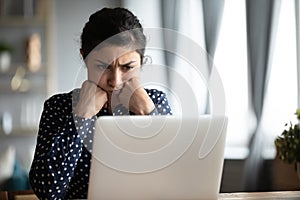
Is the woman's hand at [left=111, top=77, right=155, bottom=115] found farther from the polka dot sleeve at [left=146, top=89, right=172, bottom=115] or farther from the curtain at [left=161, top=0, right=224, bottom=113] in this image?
the curtain at [left=161, top=0, right=224, bottom=113]

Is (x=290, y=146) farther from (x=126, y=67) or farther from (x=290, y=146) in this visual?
(x=126, y=67)

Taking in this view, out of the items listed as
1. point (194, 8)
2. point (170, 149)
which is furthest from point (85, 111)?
point (194, 8)

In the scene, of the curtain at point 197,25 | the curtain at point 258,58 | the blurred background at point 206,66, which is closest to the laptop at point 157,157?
the blurred background at point 206,66

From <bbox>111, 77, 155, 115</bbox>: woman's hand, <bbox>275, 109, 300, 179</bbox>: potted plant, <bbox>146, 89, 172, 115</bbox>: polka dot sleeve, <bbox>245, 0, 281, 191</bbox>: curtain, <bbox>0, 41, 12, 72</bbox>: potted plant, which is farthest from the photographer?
<bbox>0, 41, 12, 72</bbox>: potted plant

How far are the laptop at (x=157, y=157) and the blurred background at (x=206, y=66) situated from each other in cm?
224

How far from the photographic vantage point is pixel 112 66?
167 centimetres

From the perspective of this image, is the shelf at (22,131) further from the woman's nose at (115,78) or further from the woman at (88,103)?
the woman's nose at (115,78)

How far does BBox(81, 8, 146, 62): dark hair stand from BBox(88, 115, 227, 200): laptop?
0.41 m

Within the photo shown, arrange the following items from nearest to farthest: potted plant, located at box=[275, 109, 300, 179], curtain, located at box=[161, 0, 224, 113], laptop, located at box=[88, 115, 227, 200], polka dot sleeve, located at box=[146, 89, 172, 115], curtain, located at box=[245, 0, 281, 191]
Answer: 1. laptop, located at box=[88, 115, 227, 200]
2. potted plant, located at box=[275, 109, 300, 179]
3. polka dot sleeve, located at box=[146, 89, 172, 115]
4. curtain, located at box=[245, 0, 281, 191]
5. curtain, located at box=[161, 0, 224, 113]

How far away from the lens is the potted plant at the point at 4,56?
14.1ft

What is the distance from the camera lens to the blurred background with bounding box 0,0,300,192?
12.7 feet

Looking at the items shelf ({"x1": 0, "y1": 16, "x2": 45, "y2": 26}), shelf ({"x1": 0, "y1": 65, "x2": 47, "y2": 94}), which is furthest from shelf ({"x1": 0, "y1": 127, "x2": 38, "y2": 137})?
shelf ({"x1": 0, "y1": 16, "x2": 45, "y2": 26})

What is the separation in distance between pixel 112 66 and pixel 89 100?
116 mm

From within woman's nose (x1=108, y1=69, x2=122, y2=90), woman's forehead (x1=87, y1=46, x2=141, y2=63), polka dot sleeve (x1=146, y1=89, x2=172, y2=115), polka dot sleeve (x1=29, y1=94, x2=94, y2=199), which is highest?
woman's forehead (x1=87, y1=46, x2=141, y2=63)
